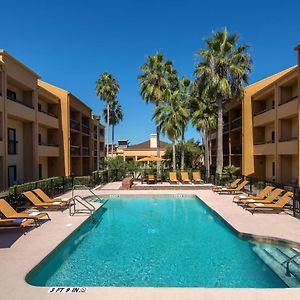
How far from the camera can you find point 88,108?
40.9m

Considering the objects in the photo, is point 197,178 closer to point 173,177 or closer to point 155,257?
point 173,177

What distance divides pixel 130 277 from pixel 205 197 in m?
13.8

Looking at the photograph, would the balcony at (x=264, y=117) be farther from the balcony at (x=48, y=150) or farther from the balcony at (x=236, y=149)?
the balcony at (x=48, y=150)

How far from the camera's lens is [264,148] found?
27.4m

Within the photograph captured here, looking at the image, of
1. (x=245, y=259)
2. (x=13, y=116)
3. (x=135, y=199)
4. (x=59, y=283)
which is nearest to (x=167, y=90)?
(x=135, y=199)

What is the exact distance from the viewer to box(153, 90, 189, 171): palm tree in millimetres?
30969

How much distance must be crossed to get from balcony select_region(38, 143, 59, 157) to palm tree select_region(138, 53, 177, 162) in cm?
1011

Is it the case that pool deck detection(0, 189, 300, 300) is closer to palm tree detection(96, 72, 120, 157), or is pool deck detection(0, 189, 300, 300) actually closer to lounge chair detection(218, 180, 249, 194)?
lounge chair detection(218, 180, 249, 194)

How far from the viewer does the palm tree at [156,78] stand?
32.6m

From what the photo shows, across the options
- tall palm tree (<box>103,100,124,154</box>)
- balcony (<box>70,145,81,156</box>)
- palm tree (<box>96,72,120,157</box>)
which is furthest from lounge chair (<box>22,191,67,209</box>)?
tall palm tree (<box>103,100,124,154</box>)

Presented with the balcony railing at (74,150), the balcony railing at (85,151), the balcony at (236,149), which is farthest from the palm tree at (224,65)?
the balcony railing at (85,151)

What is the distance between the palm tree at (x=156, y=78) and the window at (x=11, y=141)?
1417 centimetres

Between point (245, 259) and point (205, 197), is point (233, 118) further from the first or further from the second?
point (245, 259)

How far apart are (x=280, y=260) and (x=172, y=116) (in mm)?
22923
